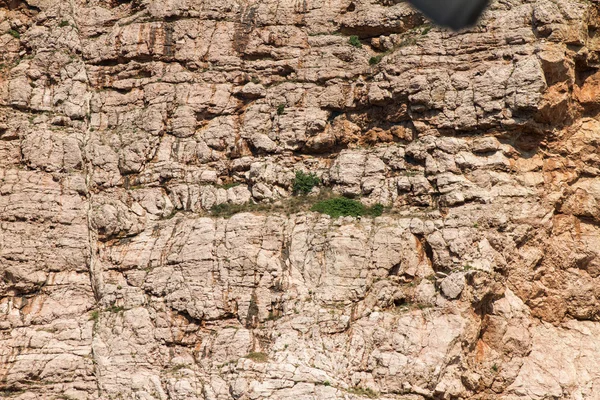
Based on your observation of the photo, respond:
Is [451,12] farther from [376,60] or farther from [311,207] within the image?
[376,60]

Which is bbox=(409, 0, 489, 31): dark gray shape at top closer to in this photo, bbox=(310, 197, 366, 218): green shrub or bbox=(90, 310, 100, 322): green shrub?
bbox=(310, 197, 366, 218): green shrub

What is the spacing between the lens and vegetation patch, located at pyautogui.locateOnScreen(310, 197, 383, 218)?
22.0m

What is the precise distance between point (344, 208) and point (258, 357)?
478cm

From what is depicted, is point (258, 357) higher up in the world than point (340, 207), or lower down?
lower down

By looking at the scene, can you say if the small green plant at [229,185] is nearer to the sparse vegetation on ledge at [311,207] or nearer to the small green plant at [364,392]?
the sparse vegetation on ledge at [311,207]

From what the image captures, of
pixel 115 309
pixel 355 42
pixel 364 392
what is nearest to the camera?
pixel 364 392

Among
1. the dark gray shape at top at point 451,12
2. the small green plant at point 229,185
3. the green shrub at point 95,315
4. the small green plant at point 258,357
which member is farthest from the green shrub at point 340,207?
the dark gray shape at top at point 451,12

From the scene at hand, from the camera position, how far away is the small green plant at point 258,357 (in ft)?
65.9

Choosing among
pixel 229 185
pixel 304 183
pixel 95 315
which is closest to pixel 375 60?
→ pixel 304 183

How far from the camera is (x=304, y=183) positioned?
23031mm

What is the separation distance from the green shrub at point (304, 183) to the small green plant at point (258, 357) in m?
5.06

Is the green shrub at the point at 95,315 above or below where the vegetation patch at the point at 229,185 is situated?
below

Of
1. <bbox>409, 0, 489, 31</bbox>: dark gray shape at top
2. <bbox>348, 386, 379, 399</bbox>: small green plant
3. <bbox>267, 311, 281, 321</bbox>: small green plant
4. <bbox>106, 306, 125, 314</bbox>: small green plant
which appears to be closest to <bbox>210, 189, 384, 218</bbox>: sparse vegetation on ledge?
<bbox>267, 311, 281, 321</bbox>: small green plant

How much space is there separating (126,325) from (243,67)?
8.71 m
